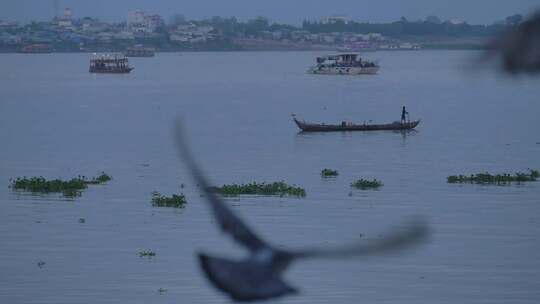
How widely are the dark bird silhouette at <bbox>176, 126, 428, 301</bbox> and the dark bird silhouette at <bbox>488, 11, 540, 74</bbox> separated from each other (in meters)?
0.53

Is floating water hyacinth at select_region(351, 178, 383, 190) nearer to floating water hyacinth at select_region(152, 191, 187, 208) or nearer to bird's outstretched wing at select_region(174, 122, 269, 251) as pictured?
floating water hyacinth at select_region(152, 191, 187, 208)

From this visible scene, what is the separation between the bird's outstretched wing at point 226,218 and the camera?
4199 millimetres

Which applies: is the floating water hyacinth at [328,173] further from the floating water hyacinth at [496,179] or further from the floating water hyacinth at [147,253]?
the floating water hyacinth at [147,253]

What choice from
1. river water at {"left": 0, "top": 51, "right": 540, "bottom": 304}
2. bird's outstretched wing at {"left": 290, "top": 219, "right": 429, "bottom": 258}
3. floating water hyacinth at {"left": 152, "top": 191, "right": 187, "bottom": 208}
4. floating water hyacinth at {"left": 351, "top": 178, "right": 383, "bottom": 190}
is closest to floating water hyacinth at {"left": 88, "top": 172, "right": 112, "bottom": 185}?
river water at {"left": 0, "top": 51, "right": 540, "bottom": 304}

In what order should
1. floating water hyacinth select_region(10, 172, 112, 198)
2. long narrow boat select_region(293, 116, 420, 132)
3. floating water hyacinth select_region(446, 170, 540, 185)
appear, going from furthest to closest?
long narrow boat select_region(293, 116, 420, 132) → floating water hyacinth select_region(446, 170, 540, 185) → floating water hyacinth select_region(10, 172, 112, 198)

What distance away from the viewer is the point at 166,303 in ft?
69.7

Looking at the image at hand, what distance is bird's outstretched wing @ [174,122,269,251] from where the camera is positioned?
420 cm

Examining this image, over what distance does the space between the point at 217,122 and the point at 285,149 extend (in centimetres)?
2034

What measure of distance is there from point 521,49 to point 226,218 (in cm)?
149

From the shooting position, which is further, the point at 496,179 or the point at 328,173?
the point at 328,173

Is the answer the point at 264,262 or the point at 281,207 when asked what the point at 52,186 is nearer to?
the point at 281,207

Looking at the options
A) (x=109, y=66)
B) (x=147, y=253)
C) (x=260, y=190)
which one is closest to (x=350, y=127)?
(x=260, y=190)

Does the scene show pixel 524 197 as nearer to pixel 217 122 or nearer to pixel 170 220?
pixel 170 220

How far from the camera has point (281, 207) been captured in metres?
32.3
